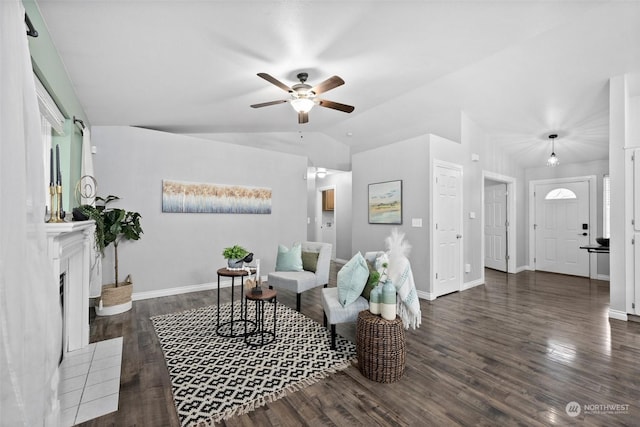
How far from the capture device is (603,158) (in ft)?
18.6

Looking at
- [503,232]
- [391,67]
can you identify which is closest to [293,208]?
[391,67]

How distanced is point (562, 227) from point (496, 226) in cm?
125

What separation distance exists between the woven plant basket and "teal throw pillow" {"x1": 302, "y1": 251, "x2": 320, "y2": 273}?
229 centimetres

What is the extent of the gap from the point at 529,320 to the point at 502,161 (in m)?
3.70

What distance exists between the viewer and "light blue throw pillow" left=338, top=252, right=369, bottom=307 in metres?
2.65

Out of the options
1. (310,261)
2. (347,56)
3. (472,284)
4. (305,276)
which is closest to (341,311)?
(305,276)

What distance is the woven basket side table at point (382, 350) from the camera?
2.15 metres

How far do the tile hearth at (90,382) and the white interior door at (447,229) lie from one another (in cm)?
392

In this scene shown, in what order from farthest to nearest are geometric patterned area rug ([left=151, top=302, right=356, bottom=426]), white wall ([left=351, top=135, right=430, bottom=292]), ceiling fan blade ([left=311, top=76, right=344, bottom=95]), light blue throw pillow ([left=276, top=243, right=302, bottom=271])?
white wall ([left=351, top=135, right=430, bottom=292]), light blue throw pillow ([left=276, top=243, right=302, bottom=271]), ceiling fan blade ([left=311, top=76, right=344, bottom=95]), geometric patterned area rug ([left=151, top=302, right=356, bottom=426])

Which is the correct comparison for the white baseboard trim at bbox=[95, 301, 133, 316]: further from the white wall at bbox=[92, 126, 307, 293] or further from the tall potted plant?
the white wall at bbox=[92, 126, 307, 293]

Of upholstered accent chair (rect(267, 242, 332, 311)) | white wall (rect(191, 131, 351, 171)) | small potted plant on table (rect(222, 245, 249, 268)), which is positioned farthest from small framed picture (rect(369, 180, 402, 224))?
small potted plant on table (rect(222, 245, 249, 268))

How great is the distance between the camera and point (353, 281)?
2.65 m

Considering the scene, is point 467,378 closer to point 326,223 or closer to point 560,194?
point 560,194

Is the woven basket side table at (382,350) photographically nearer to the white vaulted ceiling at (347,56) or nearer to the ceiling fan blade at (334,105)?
the ceiling fan blade at (334,105)
